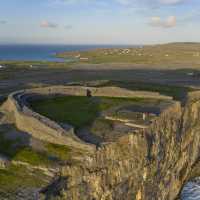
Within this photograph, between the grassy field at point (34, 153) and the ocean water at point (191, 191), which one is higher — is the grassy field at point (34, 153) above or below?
above

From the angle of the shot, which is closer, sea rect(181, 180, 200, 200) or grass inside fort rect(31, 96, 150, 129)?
grass inside fort rect(31, 96, 150, 129)

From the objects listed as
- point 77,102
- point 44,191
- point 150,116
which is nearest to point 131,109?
point 150,116

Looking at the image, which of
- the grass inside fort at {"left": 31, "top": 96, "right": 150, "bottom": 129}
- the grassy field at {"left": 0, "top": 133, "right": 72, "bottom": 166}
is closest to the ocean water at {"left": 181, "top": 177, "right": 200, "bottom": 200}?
the grass inside fort at {"left": 31, "top": 96, "right": 150, "bottom": 129}

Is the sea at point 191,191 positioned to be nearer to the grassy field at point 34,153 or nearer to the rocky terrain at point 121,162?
the rocky terrain at point 121,162

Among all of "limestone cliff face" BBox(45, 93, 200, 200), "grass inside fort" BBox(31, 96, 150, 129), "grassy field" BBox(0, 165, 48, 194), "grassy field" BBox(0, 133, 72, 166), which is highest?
"grass inside fort" BBox(31, 96, 150, 129)

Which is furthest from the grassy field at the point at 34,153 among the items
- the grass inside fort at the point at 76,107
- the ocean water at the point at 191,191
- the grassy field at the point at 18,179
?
the ocean water at the point at 191,191

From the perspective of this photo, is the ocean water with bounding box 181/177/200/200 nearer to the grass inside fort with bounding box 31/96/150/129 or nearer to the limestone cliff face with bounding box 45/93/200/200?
the limestone cliff face with bounding box 45/93/200/200

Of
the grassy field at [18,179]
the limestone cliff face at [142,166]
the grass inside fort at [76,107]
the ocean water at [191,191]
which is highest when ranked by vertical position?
the grass inside fort at [76,107]
